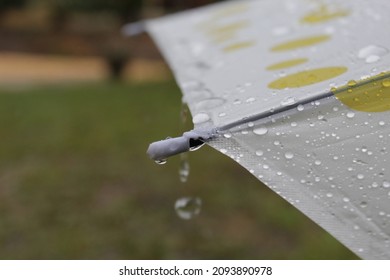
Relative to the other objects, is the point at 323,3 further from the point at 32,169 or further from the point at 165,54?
the point at 32,169

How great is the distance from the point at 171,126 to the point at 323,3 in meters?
3.77

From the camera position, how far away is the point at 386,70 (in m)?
1.10

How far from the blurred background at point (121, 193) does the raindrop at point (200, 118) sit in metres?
0.57

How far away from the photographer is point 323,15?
188cm

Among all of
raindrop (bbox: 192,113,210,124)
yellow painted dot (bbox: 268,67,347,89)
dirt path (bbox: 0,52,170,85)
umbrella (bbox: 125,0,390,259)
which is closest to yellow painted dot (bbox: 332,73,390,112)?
umbrella (bbox: 125,0,390,259)

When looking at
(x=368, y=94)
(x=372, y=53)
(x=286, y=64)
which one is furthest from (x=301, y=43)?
(x=368, y=94)

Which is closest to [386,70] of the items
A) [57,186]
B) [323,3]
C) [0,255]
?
[323,3]

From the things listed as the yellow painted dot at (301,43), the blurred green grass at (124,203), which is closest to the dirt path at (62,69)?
the blurred green grass at (124,203)

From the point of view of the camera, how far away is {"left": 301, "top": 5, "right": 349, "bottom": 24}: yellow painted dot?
5.90 feet

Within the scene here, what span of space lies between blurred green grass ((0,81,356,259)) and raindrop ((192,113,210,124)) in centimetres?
231

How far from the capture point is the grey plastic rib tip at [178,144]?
96 cm

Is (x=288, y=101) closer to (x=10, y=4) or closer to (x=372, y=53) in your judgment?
(x=372, y=53)

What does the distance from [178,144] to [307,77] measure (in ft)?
1.46

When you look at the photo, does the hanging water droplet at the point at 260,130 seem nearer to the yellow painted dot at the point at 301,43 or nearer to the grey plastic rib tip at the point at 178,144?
the grey plastic rib tip at the point at 178,144
